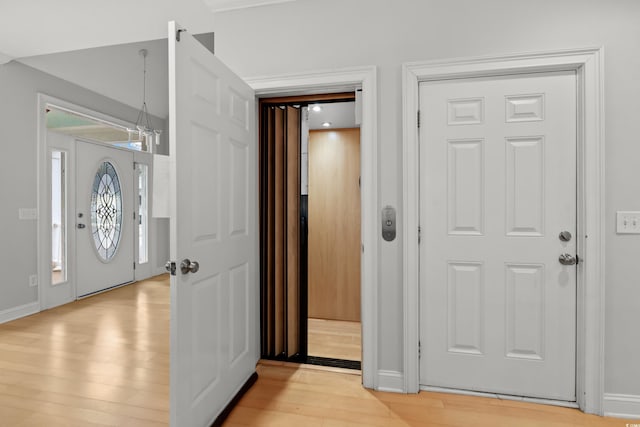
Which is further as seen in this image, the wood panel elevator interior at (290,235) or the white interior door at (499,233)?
the wood panel elevator interior at (290,235)

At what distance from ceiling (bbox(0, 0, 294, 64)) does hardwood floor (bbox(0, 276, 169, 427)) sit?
2620 mm

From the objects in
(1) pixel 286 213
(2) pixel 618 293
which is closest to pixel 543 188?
(2) pixel 618 293

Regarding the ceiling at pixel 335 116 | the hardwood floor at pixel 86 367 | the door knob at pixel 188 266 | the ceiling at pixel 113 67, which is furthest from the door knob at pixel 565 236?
the ceiling at pixel 113 67

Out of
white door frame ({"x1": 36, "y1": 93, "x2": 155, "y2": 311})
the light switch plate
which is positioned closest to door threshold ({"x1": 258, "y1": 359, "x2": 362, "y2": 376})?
the light switch plate

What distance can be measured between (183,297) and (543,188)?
2062 millimetres

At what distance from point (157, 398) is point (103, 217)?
358cm

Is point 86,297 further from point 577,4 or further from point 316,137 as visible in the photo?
point 577,4

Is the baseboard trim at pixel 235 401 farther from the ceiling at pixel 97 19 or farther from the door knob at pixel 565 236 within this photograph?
the ceiling at pixel 97 19

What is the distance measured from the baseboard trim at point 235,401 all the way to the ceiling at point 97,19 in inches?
99.7

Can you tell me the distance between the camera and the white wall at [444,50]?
1875 millimetres

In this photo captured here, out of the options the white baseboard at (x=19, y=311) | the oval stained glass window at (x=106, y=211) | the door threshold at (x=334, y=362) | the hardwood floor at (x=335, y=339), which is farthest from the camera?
the oval stained glass window at (x=106, y=211)

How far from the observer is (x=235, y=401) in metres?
2.00

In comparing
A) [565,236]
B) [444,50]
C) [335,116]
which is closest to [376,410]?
[565,236]

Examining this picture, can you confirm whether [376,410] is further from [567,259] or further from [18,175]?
[18,175]
